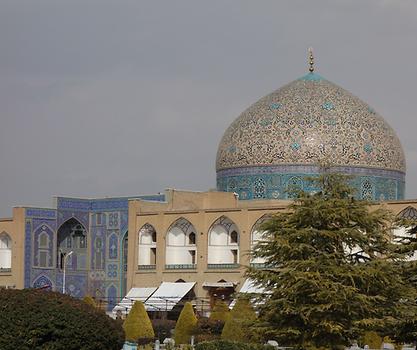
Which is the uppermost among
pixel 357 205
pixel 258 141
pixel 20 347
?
pixel 258 141

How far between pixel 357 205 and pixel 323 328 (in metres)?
2.35

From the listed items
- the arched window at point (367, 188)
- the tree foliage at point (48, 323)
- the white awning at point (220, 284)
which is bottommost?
the tree foliage at point (48, 323)

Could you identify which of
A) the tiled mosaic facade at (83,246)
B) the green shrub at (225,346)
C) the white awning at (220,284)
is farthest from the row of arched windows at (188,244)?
the green shrub at (225,346)

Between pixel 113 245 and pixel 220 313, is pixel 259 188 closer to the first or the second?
pixel 113 245

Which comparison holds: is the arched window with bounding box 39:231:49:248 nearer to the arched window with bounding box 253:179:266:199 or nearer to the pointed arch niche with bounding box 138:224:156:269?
the pointed arch niche with bounding box 138:224:156:269

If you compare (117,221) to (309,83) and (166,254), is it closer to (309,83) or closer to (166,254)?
(166,254)

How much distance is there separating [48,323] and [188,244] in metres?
23.9

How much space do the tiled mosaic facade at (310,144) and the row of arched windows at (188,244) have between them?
2607 mm

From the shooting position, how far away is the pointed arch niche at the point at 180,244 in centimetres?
4284

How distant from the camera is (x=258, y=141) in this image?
44875 mm

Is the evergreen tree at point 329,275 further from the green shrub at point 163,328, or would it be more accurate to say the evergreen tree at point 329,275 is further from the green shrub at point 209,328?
the green shrub at point 163,328

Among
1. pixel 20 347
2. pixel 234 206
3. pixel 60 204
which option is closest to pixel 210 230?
pixel 234 206

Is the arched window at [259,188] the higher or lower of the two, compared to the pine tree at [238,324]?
higher

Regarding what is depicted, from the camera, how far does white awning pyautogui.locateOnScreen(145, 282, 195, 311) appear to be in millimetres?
40875
